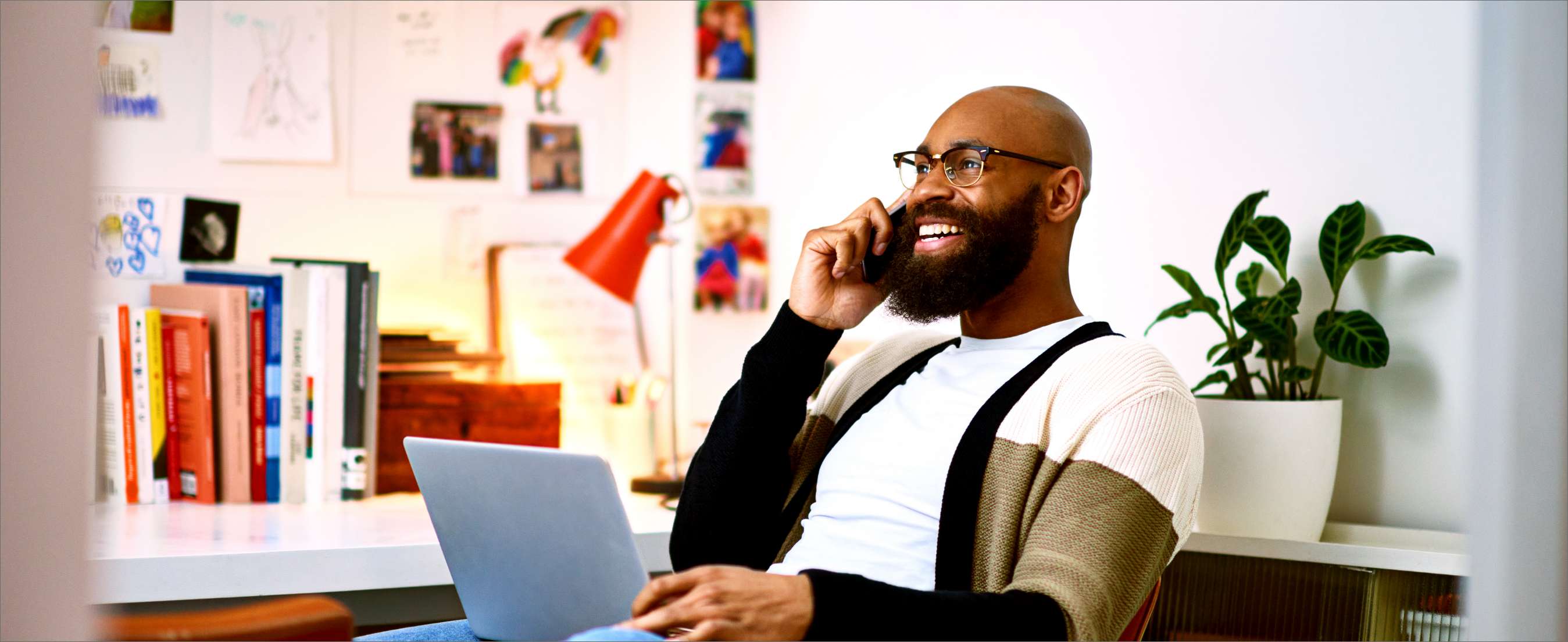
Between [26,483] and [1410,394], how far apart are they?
1.68m

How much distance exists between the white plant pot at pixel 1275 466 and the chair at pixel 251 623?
1207 mm

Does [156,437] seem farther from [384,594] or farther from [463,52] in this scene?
[463,52]

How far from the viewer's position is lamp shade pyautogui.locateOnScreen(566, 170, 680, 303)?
82.7 inches

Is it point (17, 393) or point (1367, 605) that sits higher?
point (17, 393)

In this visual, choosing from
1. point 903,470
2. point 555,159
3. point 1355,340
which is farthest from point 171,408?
point 1355,340

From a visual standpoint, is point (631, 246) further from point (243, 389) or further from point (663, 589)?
point (663, 589)

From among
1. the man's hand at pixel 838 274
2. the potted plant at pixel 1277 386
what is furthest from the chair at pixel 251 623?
the potted plant at pixel 1277 386

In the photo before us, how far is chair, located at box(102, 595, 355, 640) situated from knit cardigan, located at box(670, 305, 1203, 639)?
481mm

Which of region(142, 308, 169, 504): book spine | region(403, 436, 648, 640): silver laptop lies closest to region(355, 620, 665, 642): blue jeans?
region(403, 436, 648, 640): silver laptop

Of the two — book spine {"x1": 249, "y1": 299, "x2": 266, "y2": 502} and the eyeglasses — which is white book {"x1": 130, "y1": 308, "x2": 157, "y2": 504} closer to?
book spine {"x1": 249, "y1": 299, "x2": 266, "y2": 502}

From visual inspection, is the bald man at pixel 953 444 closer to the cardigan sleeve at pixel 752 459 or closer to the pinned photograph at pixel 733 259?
the cardigan sleeve at pixel 752 459

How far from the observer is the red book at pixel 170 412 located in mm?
1953

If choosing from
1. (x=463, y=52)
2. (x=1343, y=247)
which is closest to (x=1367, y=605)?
(x=1343, y=247)

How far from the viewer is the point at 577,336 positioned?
101 inches
